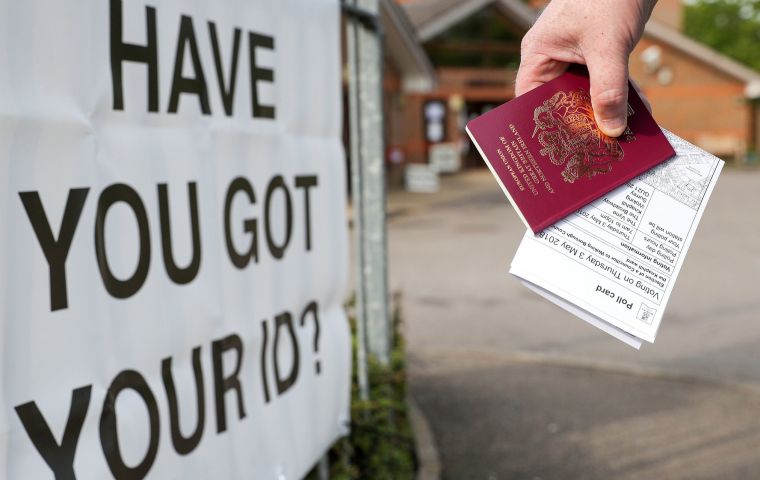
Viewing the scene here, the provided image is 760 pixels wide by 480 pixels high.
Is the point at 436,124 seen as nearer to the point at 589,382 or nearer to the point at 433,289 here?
the point at 433,289

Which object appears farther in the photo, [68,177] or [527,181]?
[68,177]

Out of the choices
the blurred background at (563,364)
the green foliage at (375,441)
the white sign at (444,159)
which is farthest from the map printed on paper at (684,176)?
the white sign at (444,159)

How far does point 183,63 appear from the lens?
7.09ft

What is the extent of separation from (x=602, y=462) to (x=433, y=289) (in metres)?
4.97

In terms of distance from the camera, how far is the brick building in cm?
2912

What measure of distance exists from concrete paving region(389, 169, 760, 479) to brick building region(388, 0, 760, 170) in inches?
640

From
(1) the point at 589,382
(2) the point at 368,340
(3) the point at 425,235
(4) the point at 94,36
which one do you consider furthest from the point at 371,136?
(3) the point at 425,235

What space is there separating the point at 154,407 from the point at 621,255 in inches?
44.0

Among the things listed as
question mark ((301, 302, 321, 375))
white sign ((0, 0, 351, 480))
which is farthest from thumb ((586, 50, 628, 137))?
question mark ((301, 302, 321, 375))

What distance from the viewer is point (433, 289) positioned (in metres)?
9.38

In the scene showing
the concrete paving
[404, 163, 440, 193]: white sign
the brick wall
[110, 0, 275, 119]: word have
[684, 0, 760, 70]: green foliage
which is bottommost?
the concrete paving

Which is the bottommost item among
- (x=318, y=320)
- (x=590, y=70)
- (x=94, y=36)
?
(x=318, y=320)

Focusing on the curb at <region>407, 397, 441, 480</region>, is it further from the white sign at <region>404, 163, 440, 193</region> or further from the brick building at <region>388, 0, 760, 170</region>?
the brick building at <region>388, 0, 760, 170</region>

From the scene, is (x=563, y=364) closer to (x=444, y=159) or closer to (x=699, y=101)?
(x=444, y=159)
